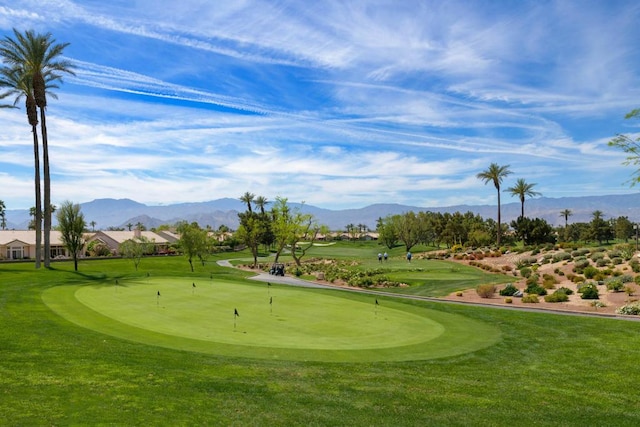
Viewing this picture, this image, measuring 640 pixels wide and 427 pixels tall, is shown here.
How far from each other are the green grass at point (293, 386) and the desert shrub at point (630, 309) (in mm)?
10838

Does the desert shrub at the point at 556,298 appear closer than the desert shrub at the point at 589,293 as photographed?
No

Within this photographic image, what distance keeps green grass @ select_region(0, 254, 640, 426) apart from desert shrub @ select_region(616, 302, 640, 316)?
10.8 m

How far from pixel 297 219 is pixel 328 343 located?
60406 millimetres

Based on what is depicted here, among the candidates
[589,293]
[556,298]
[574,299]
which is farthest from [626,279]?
[556,298]

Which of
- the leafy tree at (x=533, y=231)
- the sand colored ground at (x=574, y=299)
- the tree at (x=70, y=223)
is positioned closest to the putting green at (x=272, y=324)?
the sand colored ground at (x=574, y=299)

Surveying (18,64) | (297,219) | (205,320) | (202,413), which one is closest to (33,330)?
(205,320)

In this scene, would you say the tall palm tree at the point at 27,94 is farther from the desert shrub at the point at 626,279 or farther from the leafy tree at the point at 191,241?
the desert shrub at the point at 626,279

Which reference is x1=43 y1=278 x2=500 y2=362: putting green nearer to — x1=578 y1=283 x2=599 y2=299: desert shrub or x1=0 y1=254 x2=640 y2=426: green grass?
x1=0 y1=254 x2=640 y2=426: green grass

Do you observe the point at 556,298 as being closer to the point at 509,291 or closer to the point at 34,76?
the point at 509,291

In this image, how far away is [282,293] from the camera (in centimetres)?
2980

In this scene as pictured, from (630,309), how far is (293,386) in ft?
80.1

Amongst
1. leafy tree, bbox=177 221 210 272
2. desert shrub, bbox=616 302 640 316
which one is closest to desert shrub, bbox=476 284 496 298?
desert shrub, bbox=616 302 640 316

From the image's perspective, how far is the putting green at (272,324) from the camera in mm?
16203

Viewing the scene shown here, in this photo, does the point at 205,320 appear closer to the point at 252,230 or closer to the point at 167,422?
the point at 167,422
